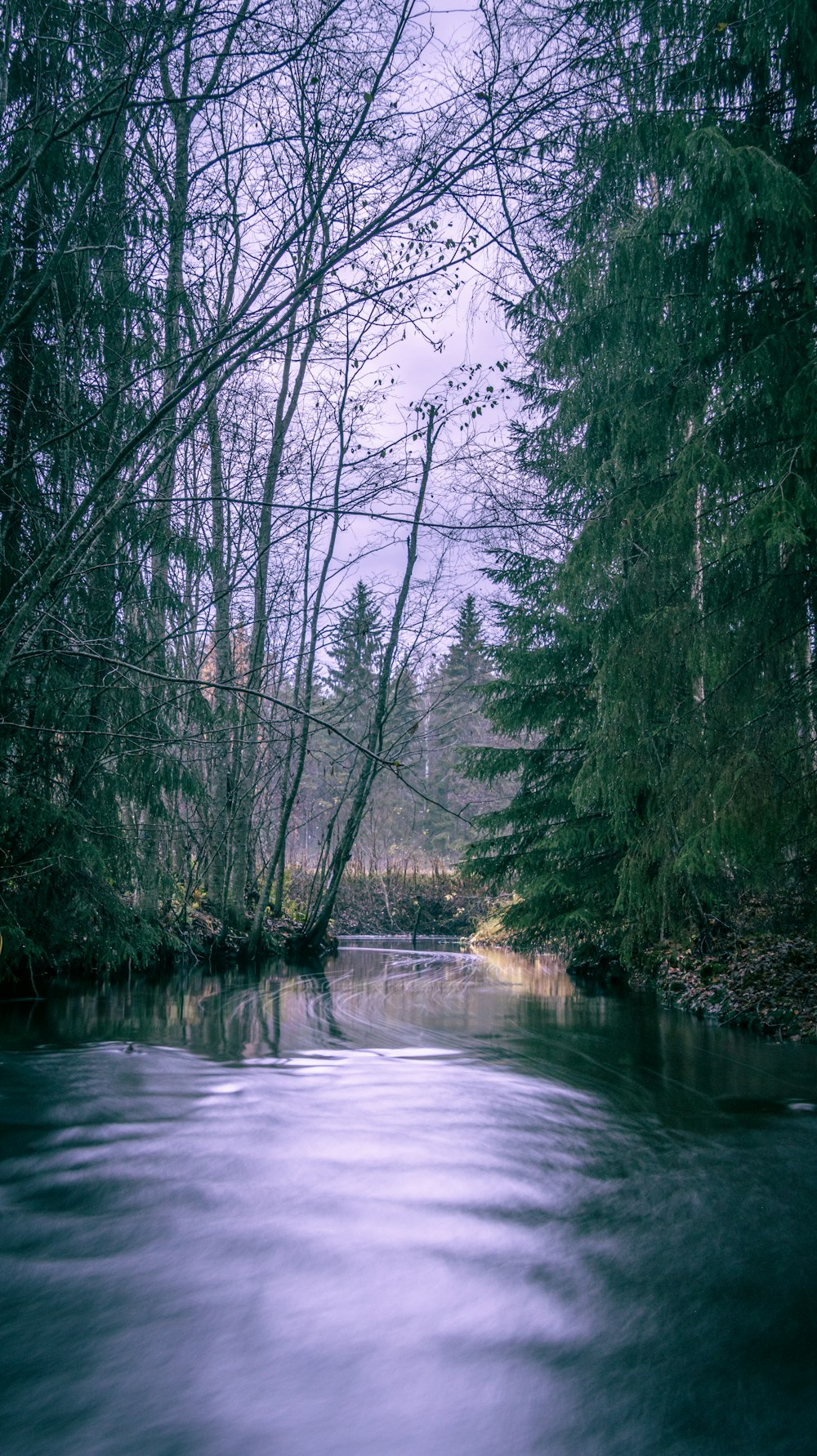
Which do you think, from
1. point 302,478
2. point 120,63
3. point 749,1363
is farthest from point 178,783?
point 302,478

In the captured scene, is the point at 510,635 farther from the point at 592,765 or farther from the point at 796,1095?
the point at 796,1095

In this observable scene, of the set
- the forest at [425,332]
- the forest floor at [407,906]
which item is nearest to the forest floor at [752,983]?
the forest at [425,332]

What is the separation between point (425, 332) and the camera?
17.3 feet

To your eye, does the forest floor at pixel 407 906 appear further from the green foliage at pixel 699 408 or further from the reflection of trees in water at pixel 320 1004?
the green foliage at pixel 699 408

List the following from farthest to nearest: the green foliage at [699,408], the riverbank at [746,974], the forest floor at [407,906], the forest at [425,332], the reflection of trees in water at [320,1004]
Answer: the forest floor at [407,906] < the reflection of trees in water at [320,1004] < the riverbank at [746,974] < the green foliage at [699,408] < the forest at [425,332]

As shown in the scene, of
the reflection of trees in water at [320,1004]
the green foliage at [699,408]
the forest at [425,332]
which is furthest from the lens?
the reflection of trees in water at [320,1004]

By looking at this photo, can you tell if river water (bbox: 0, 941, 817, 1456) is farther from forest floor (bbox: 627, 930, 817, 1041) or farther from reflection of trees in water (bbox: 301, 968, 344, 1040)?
reflection of trees in water (bbox: 301, 968, 344, 1040)

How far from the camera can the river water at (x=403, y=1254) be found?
222cm

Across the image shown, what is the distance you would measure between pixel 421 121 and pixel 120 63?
5.04 feet

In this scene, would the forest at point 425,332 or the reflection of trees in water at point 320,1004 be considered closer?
the forest at point 425,332

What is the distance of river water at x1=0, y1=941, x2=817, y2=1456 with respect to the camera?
2219mm

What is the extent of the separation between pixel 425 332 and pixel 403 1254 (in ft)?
16.2

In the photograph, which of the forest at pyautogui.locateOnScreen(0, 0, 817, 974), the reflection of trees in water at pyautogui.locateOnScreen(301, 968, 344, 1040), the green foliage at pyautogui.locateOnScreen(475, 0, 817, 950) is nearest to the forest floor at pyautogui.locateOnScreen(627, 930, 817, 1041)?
the forest at pyautogui.locateOnScreen(0, 0, 817, 974)

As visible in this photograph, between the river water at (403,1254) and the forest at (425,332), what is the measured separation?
70.7 inches
